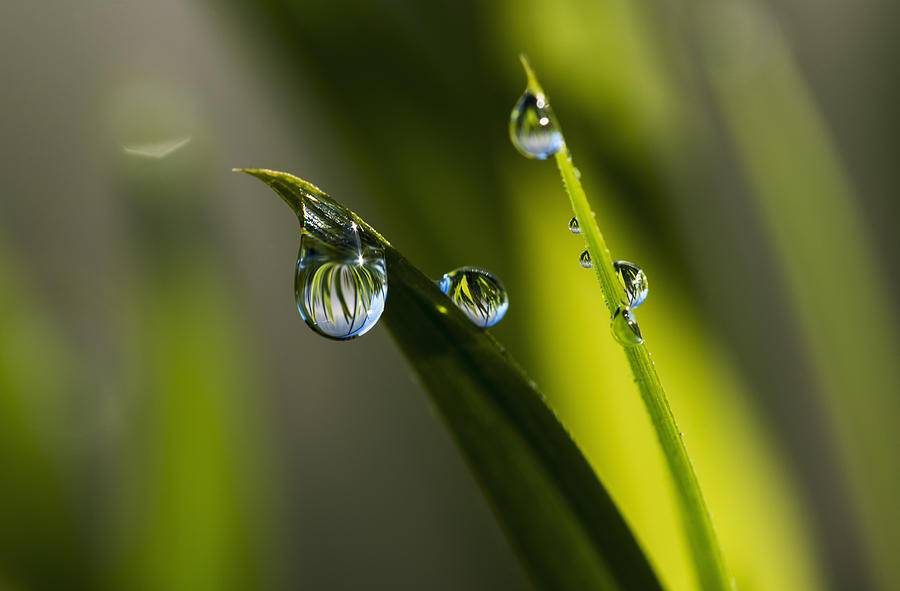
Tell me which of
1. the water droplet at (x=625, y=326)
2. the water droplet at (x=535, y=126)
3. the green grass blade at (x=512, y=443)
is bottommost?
the green grass blade at (x=512, y=443)

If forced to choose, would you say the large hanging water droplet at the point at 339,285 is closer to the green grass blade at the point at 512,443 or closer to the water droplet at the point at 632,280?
the green grass blade at the point at 512,443

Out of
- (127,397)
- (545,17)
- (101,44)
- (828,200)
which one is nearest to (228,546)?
(127,397)

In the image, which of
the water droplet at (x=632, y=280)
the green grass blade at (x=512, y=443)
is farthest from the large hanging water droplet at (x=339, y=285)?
the water droplet at (x=632, y=280)

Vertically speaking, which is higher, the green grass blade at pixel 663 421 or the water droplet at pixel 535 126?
the water droplet at pixel 535 126

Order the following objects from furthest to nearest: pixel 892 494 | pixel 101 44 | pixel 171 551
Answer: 1. pixel 101 44
2. pixel 892 494
3. pixel 171 551

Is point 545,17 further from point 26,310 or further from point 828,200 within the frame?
point 26,310

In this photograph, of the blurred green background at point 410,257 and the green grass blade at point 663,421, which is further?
the blurred green background at point 410,257
